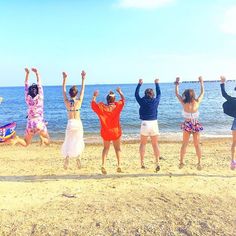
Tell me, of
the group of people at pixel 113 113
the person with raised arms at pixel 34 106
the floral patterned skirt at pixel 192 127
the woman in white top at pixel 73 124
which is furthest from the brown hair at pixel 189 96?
the person with raised arms at pixel 34 106

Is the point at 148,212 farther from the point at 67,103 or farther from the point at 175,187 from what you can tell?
the point at 67,103

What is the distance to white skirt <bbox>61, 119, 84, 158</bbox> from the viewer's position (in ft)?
29.7

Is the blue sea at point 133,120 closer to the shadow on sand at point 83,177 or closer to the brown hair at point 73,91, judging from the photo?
the shadow on sand at point 83,177

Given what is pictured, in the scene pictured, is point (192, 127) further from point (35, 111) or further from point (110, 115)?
point (35, 111)

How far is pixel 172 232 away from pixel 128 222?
744 millimetres

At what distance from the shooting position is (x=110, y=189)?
7.82 meters

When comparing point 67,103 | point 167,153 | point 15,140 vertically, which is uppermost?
point 67,103

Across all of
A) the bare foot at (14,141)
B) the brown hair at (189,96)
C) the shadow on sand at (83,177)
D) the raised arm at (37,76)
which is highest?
the raised arm at (37,76)

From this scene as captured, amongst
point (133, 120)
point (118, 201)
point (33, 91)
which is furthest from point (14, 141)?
point (133, 120)

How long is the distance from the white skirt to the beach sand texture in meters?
0.59

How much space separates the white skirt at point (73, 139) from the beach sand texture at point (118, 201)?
588mm

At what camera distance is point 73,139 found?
9.16 metres

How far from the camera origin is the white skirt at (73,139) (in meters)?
9.06

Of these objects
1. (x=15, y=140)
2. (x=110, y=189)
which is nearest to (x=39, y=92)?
(x=15, y=140)
